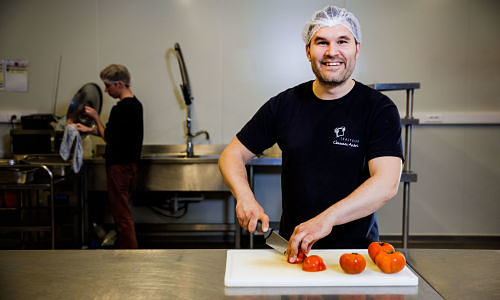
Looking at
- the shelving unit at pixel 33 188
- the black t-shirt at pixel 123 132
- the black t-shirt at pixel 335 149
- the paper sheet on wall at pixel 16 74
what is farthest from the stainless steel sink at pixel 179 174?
the black t-shirt at pixel 335 149

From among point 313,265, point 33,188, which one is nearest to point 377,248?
point 313,265

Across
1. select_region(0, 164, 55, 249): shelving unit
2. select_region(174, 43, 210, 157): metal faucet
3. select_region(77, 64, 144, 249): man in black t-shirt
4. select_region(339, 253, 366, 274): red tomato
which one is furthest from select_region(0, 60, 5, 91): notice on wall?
select_region(339, 253, 366, 274): red tomato

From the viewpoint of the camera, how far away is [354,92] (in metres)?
1.42

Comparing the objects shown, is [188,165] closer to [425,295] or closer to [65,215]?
[65,215]

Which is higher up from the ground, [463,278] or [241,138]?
[241,138]

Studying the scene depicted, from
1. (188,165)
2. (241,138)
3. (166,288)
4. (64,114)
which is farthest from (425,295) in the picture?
(64,114)

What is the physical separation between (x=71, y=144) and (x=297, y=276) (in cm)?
251

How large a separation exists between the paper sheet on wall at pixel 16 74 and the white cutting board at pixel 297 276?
3261 mm

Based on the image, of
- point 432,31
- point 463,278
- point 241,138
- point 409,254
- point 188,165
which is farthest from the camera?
point 432,31

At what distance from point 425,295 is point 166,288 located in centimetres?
61

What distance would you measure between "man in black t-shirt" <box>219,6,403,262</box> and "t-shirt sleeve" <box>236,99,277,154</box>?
4 centimetres

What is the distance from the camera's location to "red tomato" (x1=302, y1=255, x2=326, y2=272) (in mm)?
1054

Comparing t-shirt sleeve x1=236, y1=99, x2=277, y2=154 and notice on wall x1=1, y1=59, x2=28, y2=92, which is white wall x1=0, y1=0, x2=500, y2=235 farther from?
t-shirt sleeve x1=236, y1=99, x2=277, y2=154

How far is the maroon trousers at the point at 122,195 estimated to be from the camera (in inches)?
115
